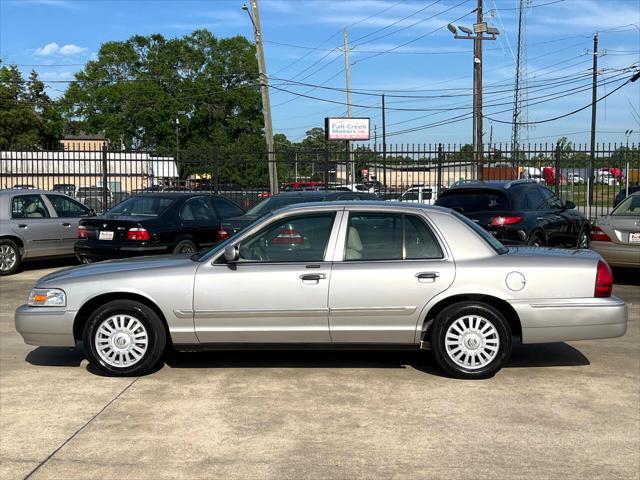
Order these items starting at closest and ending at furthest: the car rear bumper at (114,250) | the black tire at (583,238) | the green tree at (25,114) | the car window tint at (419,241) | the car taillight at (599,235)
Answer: the car window tint at (419,241) < the car taillight at (599,235) < the car rear bumper at (114,250) < the black tire at (583,238) < the green tree at (25,114)

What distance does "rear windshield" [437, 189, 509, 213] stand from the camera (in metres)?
11.3

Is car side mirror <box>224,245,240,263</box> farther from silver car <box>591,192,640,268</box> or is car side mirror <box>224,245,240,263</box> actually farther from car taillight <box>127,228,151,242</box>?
silver car <box>591,192,640,268</box>

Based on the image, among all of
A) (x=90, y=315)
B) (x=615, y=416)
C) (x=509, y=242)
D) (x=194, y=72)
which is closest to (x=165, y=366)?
(x=90, y=315)

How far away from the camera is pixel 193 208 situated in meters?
12.7

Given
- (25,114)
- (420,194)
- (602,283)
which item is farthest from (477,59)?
(25,114)

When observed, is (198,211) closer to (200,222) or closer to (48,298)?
(200,222)

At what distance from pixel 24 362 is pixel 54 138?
70.1m

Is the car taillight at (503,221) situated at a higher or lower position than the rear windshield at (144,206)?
lower

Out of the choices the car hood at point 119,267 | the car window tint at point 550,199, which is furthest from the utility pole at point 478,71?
the car hood at point 119,267

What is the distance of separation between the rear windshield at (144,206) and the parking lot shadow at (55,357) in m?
5.01

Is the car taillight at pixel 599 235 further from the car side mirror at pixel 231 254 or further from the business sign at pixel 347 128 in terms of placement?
the business sign at pixel 347 128

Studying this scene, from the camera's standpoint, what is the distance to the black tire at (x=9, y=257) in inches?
518

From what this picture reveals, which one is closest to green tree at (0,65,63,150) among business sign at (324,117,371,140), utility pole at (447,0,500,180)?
business sign at (324,117,371,140)

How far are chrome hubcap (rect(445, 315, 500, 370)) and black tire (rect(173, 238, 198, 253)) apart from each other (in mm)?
6799
